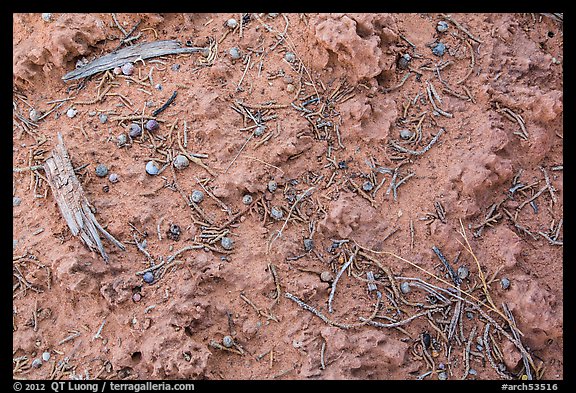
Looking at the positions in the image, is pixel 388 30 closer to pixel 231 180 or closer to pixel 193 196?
pixel 231 180

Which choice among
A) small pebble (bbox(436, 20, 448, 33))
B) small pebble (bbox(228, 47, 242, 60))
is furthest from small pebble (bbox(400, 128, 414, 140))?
small pebble (bbox(228, 47, 242, 60))

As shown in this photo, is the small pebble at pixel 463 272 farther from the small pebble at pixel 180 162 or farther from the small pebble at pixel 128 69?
the small pebble at pixel 128 69

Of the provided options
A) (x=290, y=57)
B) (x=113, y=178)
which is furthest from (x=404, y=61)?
(x=113, y=178)

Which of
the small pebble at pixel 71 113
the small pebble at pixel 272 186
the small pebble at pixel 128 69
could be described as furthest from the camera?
the small pebble at pixel 128 69

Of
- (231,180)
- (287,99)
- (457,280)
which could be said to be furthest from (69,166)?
(457,280)

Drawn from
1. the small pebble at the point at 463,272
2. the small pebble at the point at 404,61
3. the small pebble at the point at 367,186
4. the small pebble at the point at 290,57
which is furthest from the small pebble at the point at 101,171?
the small pebble at the point at 463,272

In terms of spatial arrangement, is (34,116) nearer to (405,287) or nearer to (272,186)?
(272,186)
